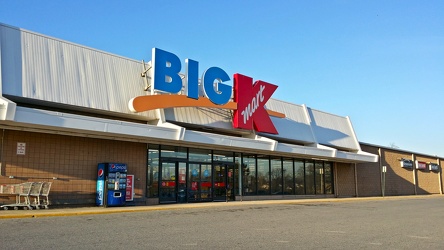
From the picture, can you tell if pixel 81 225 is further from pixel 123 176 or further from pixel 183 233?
pixel 123 176

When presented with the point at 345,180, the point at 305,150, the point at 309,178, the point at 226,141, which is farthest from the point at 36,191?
the point at 345,180

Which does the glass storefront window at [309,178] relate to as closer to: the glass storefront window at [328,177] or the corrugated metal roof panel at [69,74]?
the glass storefront window at [328,177]

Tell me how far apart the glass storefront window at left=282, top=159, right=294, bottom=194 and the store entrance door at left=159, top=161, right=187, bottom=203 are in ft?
29.7

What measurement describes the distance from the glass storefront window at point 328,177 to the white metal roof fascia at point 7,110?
955 inches

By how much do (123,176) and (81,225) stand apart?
7.33m

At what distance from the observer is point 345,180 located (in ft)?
112

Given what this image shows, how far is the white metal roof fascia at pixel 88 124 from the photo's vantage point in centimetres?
1501

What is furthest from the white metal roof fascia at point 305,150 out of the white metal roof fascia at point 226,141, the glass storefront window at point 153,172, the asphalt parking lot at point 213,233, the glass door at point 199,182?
the asphalt parking lot at point 213,233

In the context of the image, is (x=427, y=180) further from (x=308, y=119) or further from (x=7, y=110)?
(x=7, y=110)

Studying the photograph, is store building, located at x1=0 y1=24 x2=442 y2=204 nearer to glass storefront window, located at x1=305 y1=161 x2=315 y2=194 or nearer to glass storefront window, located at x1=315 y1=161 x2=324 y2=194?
glass storefront window, located at x1=305 y1=161 x2=315 y2=194

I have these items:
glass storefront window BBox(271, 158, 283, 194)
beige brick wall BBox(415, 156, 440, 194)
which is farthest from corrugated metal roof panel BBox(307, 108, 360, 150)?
beige brick wall BBox(415, 156, 440, 194)

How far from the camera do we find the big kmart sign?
19.8 m

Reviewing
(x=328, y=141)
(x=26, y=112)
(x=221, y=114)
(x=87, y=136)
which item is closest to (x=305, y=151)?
(x=328, y=141)

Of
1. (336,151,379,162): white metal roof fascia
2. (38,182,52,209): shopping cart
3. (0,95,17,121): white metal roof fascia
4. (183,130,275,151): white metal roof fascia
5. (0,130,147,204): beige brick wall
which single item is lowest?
(38,182,52,209): shopping cart
